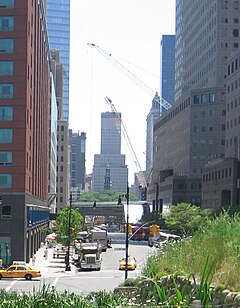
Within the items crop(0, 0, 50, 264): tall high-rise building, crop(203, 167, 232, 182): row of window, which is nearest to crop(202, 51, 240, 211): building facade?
crop(203, 167, 232, 182): row of window

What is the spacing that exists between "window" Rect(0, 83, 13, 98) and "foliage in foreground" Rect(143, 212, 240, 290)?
47.7 metres

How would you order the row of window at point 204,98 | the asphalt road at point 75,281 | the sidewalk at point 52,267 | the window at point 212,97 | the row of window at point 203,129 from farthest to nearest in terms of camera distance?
the row of window at point 203,129 < the row of window at point 204,98 < the window at point 212,97 < the sidewalk at point 52,267 < the asphalt road at point 75,281

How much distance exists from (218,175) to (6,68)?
61.2 m

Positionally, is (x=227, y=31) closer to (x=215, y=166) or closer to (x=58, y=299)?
(x=215, y=166)

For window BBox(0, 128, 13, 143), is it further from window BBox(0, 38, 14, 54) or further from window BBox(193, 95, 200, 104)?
window BBox(193, 95, 200, 104)

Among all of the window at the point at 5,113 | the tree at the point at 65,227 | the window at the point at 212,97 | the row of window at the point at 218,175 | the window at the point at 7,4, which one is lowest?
the tree at the point at 65,227

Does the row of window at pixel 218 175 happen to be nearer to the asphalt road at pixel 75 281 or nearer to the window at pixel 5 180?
the asphalt road at pixel 75 281

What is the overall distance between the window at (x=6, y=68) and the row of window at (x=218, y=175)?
172 feet

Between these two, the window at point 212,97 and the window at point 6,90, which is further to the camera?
the window at point 212,97

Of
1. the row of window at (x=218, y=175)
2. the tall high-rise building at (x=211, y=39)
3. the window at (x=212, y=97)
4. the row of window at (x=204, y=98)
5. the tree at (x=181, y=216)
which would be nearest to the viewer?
the tree at (x=181, y=216)

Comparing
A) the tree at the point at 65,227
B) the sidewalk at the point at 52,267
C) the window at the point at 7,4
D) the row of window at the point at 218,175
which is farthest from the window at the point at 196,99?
the window at the point at 7,4

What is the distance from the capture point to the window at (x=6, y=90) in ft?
235

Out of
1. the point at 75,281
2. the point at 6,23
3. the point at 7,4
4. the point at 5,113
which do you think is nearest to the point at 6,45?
the point at 6,23

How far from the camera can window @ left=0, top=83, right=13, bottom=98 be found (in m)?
Result: 71.8
